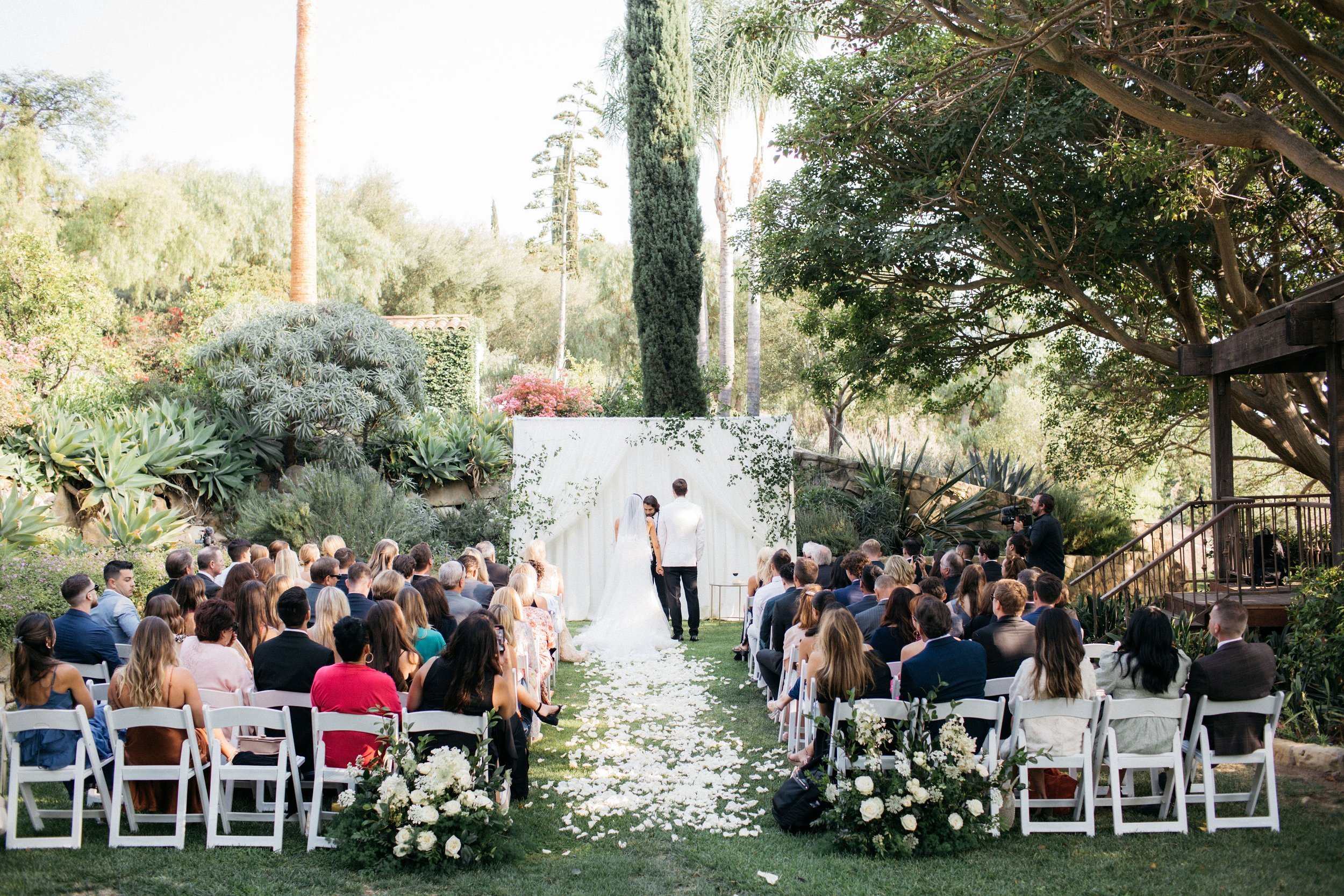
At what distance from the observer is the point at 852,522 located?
12836 millimetres

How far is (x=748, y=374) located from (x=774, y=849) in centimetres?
2020

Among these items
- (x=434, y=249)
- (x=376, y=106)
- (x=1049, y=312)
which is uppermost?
(x=376, y=106)

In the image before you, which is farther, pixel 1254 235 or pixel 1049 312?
pixel 1049 312

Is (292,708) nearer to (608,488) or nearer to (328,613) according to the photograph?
(328,613)

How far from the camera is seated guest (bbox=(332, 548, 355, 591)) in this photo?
6.61 meters

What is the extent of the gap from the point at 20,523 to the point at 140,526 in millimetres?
1350

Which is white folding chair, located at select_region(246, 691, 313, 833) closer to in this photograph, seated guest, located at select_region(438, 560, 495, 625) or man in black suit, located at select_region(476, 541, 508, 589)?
seated guest, located at select_region(438, 560, 495, 625)

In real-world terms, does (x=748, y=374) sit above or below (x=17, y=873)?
above

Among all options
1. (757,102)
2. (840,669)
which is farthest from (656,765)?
(757,102)

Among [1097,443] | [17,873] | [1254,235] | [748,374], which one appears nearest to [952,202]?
[1254,235]

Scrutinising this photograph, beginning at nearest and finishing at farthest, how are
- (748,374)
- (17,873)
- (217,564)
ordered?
(17,873), (217,564), (748,374)

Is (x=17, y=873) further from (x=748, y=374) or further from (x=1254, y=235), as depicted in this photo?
(x=748, y=374)

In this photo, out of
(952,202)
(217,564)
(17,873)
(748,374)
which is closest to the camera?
(17,873)

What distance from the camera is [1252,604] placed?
7918mm
